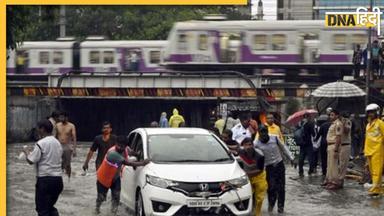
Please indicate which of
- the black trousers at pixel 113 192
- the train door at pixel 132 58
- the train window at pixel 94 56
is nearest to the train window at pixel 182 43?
the train door at pixel 132 58

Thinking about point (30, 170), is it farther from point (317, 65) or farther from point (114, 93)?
point (317, 65)

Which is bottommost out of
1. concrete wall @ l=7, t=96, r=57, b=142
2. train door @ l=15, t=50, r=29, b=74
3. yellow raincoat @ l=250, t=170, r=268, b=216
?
concrete wall @ l=7, t=96, r=57, b=142

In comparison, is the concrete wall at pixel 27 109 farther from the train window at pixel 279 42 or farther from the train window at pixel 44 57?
the train window at pixel 279 42

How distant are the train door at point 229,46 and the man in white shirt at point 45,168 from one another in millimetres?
29061

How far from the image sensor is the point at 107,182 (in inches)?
486

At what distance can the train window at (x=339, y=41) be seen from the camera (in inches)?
1465

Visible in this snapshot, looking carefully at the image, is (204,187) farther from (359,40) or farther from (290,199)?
(359,40)

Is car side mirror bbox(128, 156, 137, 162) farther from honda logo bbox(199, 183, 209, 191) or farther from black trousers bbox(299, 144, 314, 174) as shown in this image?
black trousers bbox(299, 144, 314, 174)

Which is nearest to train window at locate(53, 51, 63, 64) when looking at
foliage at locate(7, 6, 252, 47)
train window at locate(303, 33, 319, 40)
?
train window at locate(303, 33, 319, 40)

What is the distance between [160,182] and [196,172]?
524 millimetres

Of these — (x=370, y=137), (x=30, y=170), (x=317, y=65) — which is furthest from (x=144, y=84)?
(x=370, y=137)

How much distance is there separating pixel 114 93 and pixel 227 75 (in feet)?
18.2

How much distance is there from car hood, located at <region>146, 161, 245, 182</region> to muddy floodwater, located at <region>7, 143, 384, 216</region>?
6.59ft

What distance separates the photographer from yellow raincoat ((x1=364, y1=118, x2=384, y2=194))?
14.7m
